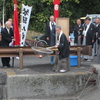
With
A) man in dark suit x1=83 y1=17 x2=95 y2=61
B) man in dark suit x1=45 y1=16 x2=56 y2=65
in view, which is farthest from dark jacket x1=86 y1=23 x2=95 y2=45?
man in dark suit x1=45 y1=16 x2=56 y2=65

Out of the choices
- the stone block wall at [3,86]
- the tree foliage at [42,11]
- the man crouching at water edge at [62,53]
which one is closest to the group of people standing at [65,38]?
the man crouching at water edge at [62,53]

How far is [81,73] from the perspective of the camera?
790 cm

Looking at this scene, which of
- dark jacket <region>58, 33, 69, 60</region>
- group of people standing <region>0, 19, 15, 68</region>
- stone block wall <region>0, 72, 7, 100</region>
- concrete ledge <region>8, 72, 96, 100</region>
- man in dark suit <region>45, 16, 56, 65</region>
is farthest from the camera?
man in dark suit <region>45, 16, 56, 65</region>

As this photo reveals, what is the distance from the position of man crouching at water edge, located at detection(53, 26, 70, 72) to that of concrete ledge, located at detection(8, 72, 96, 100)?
488 mm

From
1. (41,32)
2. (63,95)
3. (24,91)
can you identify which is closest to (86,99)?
(63,95)

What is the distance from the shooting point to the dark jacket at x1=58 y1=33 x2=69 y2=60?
7.94 m

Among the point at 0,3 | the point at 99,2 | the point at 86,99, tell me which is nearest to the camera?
the point at 86,99

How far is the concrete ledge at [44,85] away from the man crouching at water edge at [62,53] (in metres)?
0.49

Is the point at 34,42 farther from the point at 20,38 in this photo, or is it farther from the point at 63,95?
the point at 63,95

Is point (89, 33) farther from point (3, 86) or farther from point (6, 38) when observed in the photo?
point (3, 86)

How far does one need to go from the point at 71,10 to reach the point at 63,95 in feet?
48.4

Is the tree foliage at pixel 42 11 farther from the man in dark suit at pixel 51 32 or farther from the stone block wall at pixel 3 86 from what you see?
the stone block wall at pixel 3 86

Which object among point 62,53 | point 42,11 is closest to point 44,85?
point 62,53

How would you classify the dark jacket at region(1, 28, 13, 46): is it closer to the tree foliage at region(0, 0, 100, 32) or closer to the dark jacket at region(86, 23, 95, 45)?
the dark jacket at region(86, 23, 95, 45)
